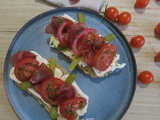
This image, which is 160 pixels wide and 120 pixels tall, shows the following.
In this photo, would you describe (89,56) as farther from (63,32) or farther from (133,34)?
(133,34)

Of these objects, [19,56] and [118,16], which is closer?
[19,56]

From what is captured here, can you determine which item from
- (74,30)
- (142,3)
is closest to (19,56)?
(74,30)

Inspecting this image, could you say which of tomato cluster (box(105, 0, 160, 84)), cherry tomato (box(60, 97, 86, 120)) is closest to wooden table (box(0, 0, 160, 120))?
tomato cluster (box(105, 0, 160, 84))

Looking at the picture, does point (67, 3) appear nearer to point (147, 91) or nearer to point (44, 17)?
point (44, 17)

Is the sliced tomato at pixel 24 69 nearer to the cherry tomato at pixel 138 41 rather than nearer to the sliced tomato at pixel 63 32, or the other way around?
the sliced tomato at pixel 63 32

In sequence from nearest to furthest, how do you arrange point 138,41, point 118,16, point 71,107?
point 71,107, point 138,41, point 118,16

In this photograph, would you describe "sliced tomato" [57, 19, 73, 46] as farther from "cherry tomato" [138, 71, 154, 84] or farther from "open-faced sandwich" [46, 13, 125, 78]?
"cherry tomato" [138, 71, 154, 84]

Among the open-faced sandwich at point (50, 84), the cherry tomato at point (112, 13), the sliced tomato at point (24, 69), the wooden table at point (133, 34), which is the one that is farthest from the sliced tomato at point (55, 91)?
the cherry tomato at point (112, 13)
